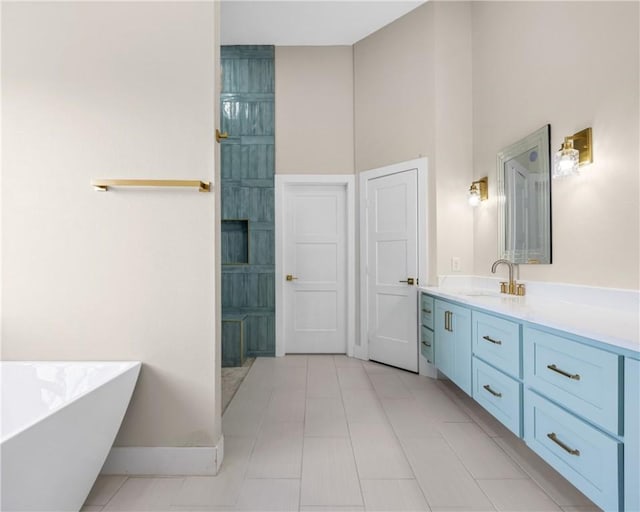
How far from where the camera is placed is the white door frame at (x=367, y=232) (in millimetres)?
3344

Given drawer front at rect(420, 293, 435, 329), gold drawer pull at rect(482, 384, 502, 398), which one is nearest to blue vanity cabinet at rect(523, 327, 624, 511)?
gold drawer pull at rect(482, 384, 502, 398)

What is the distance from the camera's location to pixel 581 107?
202 centimetres

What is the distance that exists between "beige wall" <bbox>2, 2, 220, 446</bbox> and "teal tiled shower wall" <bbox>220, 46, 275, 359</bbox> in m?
2.23

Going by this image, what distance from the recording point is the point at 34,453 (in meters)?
1.11

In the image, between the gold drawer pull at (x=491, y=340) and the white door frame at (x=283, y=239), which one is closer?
the gold drawer pull at (x=491, y=340)

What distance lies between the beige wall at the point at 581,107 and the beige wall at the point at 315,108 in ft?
4.93

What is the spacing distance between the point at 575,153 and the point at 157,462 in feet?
8.67

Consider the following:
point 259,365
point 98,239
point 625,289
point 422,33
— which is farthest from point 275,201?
point 625,289

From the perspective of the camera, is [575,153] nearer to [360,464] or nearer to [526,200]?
[526,200]

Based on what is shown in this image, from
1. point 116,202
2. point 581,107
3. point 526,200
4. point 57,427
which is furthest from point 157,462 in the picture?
point 581,107

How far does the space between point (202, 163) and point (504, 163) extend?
2261 mm

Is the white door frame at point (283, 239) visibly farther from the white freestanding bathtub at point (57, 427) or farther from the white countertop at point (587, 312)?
the white freestanding bathtub at point (57, 427)

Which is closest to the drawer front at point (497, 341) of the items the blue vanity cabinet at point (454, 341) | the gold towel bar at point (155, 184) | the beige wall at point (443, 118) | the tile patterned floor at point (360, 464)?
the blue vanity cabinet at point (454, 341)

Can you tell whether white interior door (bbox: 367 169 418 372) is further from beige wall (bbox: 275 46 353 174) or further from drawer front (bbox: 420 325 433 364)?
beige wall (bbox: 275 46 353 174)
